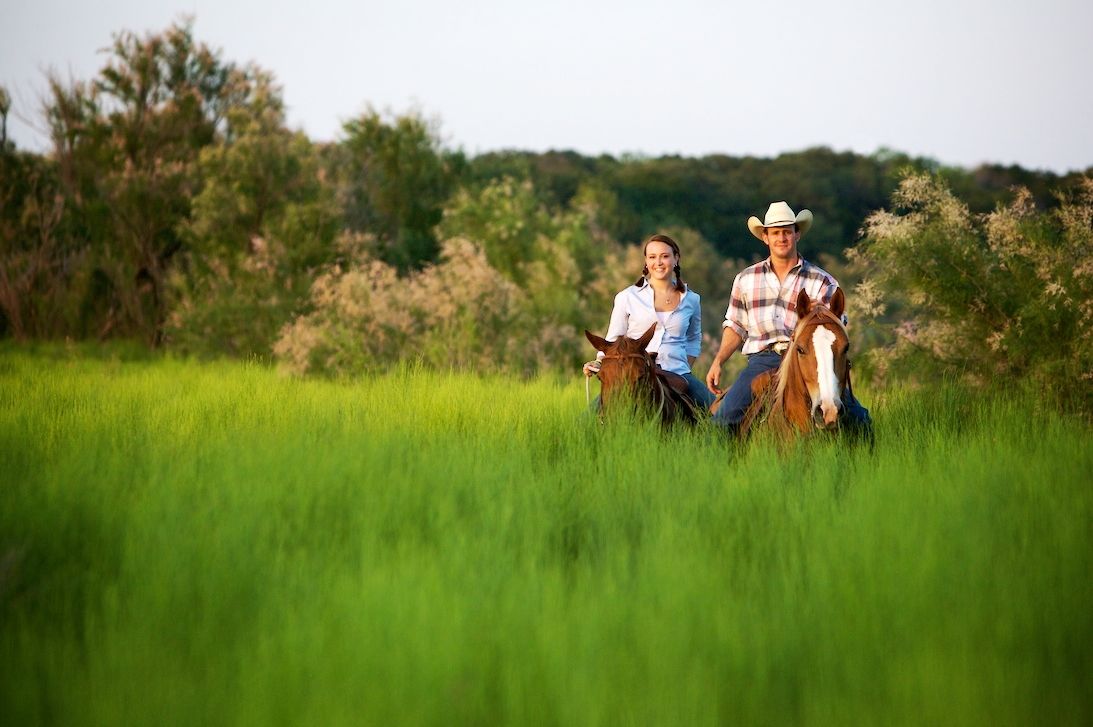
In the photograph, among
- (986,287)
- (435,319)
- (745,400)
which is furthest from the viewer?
(435,319)

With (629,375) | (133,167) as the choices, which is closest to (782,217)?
(629,375)

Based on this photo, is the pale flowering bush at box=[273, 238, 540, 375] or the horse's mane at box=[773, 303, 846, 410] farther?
the pale flowering bush at box=[273, 238, 540, 375]

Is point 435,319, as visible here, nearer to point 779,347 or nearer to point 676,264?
point 676,264

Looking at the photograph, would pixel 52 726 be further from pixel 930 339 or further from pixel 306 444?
pixel 930 339

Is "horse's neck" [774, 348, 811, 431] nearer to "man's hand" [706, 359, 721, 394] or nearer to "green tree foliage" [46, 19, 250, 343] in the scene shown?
"man's hand" [706, 359, 721, 394]

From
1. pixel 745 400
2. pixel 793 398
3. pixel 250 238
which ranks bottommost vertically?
pixel 745 400

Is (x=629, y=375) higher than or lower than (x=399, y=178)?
lower

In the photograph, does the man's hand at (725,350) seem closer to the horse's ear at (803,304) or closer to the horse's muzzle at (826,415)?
the horse's ear at (803,304)

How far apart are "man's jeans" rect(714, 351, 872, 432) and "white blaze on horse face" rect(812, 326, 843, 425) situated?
1.25 meters

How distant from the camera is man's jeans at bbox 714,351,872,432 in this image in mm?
7911

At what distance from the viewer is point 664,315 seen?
9070 millimetres

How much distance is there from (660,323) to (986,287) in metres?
3.90

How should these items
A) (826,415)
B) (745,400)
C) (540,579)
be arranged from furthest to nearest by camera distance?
1. (745,400)
2. (826,415)
3. (540,579)

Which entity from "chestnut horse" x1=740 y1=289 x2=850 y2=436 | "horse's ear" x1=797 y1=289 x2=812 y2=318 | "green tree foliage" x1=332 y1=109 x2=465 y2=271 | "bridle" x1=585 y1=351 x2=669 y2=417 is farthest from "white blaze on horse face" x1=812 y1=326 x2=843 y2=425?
"green tree foliage" x1=332 y1=109 x2=465 y2=271
